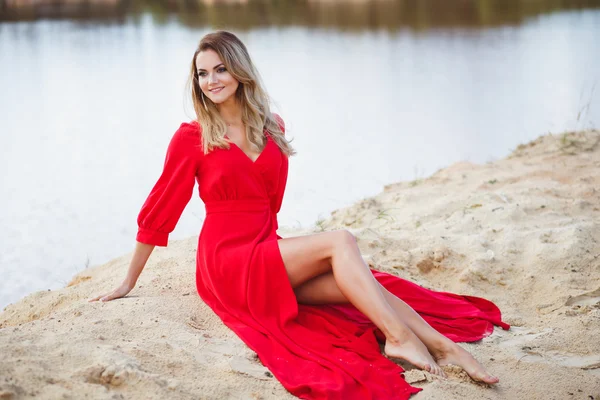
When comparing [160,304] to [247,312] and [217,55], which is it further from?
[217,55]

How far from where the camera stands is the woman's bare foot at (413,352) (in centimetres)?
310

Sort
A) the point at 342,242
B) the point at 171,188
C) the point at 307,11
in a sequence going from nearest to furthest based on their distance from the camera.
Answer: the point at 342,242 < the point at 171,188 < the point at 307,11

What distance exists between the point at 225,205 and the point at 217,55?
0.78m

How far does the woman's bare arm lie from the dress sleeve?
0.05 meters

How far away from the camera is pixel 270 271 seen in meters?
3.37

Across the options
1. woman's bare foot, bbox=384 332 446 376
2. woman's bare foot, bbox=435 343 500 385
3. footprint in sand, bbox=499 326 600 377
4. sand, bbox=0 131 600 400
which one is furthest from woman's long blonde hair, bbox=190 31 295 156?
footprint in sand, bbox=499 326 600 377

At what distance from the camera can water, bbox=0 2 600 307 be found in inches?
272

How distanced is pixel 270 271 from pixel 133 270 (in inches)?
29.5

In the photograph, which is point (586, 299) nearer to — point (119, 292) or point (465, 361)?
point (465, 361)

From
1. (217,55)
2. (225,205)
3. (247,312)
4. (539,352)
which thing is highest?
(217,55)

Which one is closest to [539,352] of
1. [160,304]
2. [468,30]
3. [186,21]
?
[160,304]

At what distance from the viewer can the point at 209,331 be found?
342cm

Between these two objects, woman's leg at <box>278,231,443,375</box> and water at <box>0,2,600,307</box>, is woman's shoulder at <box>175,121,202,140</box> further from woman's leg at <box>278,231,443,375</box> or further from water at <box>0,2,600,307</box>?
water at <box>0,2,600,307</box>

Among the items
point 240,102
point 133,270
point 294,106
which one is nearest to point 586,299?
point 240,102
